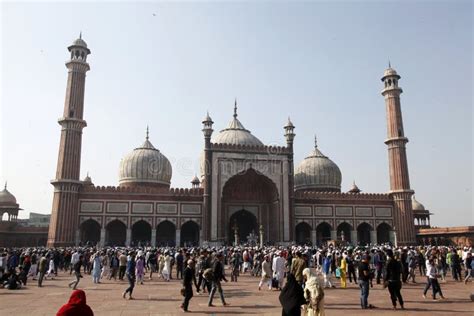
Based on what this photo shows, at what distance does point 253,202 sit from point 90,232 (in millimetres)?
13912

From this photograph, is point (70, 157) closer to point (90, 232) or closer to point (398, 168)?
point (90, 232)

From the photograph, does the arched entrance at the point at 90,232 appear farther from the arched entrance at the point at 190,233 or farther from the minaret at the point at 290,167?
the minaret at the point at 290,167

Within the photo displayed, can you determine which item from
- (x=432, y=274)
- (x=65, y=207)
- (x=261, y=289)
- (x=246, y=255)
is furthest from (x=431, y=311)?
(x=65, y=207)

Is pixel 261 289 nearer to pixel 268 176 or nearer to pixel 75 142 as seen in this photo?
pixel 268 176

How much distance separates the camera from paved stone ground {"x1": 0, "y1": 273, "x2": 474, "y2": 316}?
830cm

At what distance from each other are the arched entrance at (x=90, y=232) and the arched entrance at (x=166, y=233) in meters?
4.91

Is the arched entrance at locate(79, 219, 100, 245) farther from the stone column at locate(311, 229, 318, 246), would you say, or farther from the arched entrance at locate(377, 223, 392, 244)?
the arched entrance at locate(377, 223, 392, 244)

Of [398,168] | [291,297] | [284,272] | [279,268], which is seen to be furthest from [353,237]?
[291,297]

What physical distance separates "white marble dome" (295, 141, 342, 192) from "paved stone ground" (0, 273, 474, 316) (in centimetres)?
3082

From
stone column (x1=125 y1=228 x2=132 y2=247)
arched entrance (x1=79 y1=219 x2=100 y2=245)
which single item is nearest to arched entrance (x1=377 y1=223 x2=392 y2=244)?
stone column (x1=125 y1=228 x2=132 y2=247)

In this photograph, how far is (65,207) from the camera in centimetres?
3047

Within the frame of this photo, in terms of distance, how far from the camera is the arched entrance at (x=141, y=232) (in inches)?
1348

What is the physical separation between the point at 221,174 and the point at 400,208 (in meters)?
16.3

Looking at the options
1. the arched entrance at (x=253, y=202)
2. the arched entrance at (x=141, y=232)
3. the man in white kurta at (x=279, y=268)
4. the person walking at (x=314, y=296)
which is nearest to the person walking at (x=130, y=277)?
the man in white kurta at (x=279, y=268)
